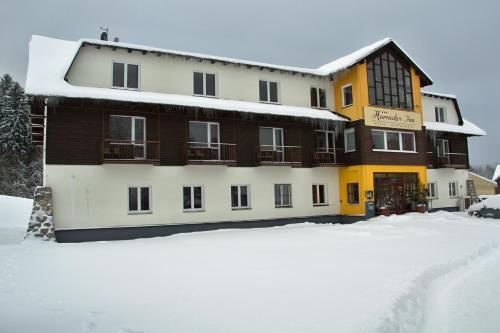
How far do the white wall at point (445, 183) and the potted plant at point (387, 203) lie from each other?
469 centimetres

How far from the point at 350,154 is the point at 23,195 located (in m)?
31.3

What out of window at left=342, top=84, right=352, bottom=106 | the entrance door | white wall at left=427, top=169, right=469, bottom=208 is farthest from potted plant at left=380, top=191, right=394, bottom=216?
window at left=342, top=84, right=352, bottom=106

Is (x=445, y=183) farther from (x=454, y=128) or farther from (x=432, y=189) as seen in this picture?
(x=454, y=128)

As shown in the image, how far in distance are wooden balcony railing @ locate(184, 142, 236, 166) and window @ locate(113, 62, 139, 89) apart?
3719 millimetres

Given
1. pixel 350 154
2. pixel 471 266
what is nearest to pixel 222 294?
pixel 471 266

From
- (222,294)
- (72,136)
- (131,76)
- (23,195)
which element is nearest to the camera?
(222,294)

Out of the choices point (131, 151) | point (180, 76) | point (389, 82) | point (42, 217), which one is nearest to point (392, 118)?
point (389, 82)

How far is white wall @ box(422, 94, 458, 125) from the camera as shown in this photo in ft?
87.8

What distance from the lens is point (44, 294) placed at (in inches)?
270

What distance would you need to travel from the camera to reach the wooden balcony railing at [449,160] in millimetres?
25700

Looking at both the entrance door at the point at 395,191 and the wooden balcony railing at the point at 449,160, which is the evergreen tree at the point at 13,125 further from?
the wooden balcony railing at the point at 449,160

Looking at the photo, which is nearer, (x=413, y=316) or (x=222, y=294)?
(x=413, y=316)

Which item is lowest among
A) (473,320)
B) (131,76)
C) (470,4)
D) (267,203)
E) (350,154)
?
(473,320)

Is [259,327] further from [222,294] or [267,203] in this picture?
[267,203]
